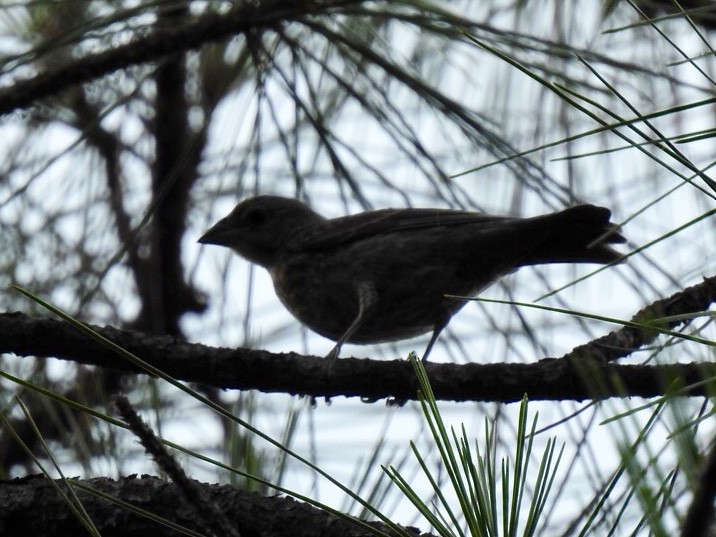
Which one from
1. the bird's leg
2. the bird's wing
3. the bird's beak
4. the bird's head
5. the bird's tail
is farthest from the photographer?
the bird's head

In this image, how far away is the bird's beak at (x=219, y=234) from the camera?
5.04 meters

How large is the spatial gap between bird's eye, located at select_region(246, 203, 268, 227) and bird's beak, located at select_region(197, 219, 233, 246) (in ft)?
0.45

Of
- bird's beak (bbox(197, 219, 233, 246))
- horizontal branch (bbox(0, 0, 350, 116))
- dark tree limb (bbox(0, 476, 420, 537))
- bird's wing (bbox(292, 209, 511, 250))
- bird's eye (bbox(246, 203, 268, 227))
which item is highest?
bird's eye (bbox(246, 203, 268, 227))

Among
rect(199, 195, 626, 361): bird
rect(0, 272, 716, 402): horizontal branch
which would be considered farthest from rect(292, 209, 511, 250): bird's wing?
rect(0, 272, 716, 402): horizontal branch

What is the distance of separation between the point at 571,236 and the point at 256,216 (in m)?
Answer: 1.82

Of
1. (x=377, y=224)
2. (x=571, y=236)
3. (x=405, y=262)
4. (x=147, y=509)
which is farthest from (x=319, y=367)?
(x=377, y=224)

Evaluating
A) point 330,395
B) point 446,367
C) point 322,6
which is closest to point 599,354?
point 446,367

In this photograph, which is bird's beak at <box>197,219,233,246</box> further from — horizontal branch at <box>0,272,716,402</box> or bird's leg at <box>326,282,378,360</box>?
horizontal branch at <box>0,272,716,402</box>

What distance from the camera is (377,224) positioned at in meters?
4.85

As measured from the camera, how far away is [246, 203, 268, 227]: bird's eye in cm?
538

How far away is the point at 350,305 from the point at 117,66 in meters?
1.60

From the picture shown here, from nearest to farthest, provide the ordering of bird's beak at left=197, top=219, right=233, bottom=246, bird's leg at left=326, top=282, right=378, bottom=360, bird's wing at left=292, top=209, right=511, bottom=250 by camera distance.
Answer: bird's leg at left=326, top=282, right=378, bottom=360 → bird's wing at left=292, top=209, right=511, bottom=250 → bird's beak at left=197, top=219, right=233, bottom=246

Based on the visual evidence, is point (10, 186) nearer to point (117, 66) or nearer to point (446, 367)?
point (117, 66)

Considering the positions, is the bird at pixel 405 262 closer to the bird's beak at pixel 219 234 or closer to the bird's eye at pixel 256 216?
the bird's beak at pixel 219 234
